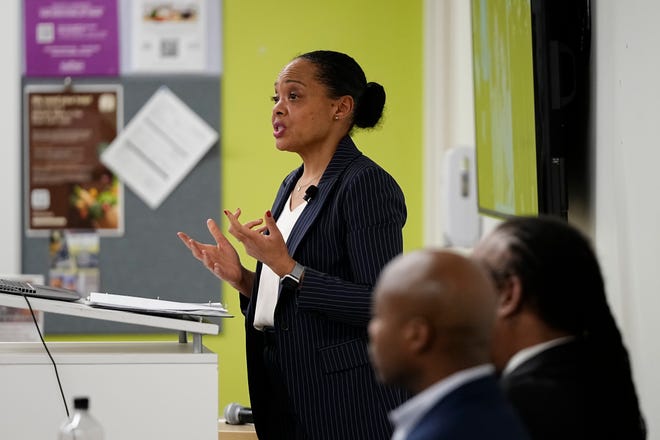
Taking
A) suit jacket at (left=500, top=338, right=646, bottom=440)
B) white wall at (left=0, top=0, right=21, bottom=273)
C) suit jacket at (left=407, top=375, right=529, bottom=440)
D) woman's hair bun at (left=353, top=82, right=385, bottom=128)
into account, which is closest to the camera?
suit jacket at (left=407, top=375, right=529, bottom=440)

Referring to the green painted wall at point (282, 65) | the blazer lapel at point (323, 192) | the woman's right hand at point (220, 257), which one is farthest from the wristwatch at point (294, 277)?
the green painted wall at point (282, 65)

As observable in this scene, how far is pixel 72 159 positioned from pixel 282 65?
3.08 feet

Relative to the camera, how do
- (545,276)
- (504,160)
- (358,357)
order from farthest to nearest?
(504,160) < (358,357) < (545,276)

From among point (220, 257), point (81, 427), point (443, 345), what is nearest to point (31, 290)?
point (220, 257)

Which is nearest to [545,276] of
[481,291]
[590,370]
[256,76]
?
[590,370]

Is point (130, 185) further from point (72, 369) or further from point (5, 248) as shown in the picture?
point (72, 369)

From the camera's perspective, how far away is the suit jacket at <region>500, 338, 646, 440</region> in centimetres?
108

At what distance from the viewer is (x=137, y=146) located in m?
4.15

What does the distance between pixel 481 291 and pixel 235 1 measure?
348 centimetres

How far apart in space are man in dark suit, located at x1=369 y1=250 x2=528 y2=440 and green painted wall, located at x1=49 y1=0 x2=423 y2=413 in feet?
10.7

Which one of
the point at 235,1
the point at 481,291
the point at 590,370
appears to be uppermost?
the point at 235,1

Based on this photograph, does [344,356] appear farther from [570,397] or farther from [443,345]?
[443,345]

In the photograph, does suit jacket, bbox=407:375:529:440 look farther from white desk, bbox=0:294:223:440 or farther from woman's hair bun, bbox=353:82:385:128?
woman's hair bun, bbox=353:82:385:128

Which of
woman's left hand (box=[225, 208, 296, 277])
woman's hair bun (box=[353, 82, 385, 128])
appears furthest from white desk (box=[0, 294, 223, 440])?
woman's hair bun (box=[353, 82, 385, 128])
